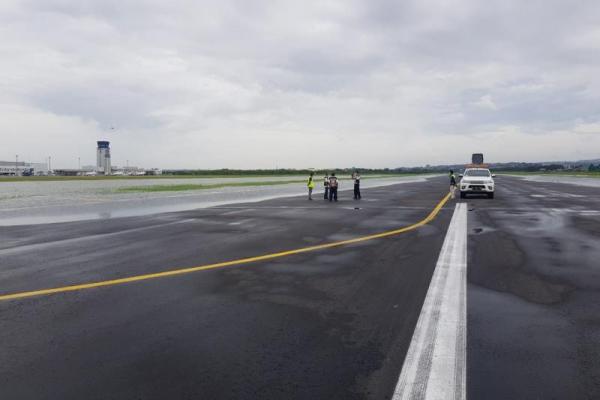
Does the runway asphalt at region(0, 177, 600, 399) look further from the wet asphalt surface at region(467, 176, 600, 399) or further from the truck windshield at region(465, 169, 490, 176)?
the truck windshield at region(465, 169, 490, 176)

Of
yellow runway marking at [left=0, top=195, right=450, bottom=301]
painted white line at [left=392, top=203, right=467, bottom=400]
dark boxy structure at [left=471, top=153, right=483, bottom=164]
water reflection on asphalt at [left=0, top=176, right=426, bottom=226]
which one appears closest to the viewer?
painted white line at [left=392, top=203, right=467, bottom=400]

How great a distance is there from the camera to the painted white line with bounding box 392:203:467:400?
11.4ft

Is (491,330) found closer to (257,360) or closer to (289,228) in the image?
(257,360)

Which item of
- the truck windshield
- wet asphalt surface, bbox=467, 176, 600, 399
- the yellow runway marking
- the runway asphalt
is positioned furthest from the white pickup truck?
the runway asphalt

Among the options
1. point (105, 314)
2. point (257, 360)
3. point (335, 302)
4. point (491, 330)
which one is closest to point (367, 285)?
point (335, 302)

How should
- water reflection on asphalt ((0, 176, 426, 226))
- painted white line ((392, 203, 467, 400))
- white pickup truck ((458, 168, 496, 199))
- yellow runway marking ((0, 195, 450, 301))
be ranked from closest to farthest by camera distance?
painted white line ((392, 203, 467, 400)) < yellow runway marking ((0, 195, 450, 301)) < water reflection on asphalt ((0, 176, 426, 226)) < white pickup truck ((458, 168, 496, 199))

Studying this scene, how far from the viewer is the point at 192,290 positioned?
255 inches

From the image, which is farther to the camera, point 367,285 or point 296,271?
point 296,271

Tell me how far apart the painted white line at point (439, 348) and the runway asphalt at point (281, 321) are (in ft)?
0.30

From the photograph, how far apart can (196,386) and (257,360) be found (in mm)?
635

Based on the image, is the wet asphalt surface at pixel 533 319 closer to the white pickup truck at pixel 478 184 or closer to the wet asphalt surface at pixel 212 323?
the wet asphalt surface at pixel 212 323

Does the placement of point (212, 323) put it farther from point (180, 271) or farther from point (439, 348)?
point (180, 271)

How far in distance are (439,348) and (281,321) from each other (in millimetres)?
1703

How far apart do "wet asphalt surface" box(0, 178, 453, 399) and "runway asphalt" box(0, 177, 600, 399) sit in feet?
0.07
